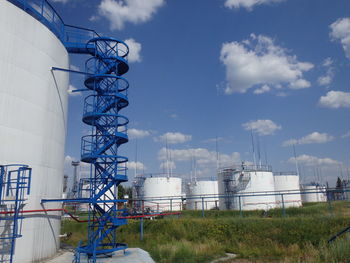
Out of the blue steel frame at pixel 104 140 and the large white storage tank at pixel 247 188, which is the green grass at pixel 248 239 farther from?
the large white storage tank at pixel 247 188

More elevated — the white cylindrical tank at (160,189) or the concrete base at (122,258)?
the white cylindrical tank at (160,189)

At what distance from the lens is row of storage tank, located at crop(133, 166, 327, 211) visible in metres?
28.6

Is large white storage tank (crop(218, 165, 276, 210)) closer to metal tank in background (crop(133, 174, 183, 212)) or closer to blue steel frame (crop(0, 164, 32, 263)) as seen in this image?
metal tank in background (crop(133, 174, 183, 212))

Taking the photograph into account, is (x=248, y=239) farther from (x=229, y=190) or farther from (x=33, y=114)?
(x=229, y=190)

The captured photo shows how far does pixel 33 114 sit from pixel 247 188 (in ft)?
77.1

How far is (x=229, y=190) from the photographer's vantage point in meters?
30.6

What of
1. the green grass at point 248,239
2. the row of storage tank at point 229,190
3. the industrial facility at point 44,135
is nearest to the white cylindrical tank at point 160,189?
the row of storage tank at point 229,190

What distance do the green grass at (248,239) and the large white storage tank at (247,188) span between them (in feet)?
42.7

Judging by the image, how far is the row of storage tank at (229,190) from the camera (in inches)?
1128

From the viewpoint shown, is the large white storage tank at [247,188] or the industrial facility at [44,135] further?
the large white storage tank at [247,188]

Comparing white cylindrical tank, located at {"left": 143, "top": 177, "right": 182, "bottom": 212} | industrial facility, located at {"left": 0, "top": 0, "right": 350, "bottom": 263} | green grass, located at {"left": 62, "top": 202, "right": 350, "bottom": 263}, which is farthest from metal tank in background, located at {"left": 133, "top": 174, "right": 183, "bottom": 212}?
industrial facility, located at {"left": 0, "top": 0, "right": 350, "bottom": 263}

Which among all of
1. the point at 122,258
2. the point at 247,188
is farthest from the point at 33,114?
the point at 247,188

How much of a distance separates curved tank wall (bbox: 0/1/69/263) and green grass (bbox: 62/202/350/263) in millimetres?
5038

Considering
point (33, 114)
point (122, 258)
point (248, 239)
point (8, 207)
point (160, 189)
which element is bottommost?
point (122, 258)
